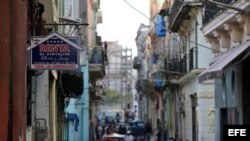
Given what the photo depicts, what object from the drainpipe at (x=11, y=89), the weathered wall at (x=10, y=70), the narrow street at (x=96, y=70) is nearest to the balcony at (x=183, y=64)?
the narrow street at (x=96, y=70)

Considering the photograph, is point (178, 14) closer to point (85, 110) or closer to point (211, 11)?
point (211, 11)

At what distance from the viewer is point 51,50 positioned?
40.7ft

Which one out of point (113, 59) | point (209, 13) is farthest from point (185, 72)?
point (113, 59)

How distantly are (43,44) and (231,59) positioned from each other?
4697 mm

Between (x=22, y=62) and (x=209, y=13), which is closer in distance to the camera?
(x=22, y=62)

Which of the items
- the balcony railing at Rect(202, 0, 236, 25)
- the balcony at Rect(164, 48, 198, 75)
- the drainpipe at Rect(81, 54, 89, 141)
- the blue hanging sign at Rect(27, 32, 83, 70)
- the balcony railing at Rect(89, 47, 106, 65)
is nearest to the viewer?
the blue hanging sign at Rect(27, 32, 83, 70)

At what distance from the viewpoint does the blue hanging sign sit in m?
12.2

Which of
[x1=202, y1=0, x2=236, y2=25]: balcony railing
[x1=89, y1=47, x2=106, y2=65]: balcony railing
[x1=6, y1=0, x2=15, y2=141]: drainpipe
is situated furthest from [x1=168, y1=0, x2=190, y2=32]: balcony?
[x1=6, y1=0, x2=15, y2=141]: drainpipe

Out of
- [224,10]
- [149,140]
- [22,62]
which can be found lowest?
[149,140]

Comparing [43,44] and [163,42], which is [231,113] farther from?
[163,42]

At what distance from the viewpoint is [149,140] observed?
49.7 m

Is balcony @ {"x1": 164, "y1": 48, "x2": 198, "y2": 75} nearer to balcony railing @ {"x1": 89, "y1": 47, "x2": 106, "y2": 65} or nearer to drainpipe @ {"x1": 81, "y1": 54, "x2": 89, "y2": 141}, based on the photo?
balcony railing @ {"x1": 89, "y1": 47, "x2": 106, "y2": 65}

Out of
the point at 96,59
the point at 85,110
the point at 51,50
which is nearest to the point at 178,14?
the point at 96,59

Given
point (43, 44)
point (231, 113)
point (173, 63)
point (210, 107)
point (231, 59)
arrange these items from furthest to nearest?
point (173, 63)
point (210, 107)
point (231, 113)
point (231, 59)
point (43, 44)
